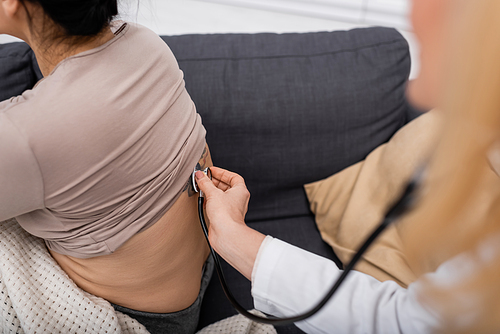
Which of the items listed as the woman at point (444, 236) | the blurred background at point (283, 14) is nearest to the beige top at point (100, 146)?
the woman at point (444, 236)

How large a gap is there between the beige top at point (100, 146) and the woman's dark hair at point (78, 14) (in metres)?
0.03

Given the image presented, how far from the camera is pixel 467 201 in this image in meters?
0.40

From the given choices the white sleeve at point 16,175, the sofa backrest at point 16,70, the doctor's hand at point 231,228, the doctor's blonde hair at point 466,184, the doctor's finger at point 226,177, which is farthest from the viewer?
the sofa backrest at point 16,70

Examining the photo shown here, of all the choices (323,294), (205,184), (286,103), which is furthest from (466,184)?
(286,103)

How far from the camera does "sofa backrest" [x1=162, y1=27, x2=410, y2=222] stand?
1.08 metres

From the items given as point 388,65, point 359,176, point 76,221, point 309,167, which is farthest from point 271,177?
point 76,221

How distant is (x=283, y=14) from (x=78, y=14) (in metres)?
2.42

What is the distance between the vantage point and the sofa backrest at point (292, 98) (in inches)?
42.4

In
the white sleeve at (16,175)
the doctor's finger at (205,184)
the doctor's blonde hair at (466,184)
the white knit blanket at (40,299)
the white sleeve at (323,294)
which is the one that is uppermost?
the doctor's blonde hair at (466,184)

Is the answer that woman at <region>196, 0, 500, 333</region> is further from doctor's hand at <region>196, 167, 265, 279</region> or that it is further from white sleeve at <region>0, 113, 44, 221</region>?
white sleeve at <region>0, 113, 44, 221</region>

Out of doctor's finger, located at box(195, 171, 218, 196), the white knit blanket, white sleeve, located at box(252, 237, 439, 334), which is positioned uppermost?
doctor's finger, located at box(195, 171, 218, 196)

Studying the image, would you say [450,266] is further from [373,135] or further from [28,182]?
[373,135]

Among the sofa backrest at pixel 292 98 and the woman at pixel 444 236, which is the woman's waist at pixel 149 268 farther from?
the sofa backrest at pixel 292 98

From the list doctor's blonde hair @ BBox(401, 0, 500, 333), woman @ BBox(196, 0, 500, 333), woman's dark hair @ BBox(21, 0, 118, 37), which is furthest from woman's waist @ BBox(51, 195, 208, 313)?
doctor's blonde hair @ BBox(401, 0, 500, 333)
